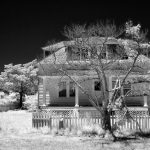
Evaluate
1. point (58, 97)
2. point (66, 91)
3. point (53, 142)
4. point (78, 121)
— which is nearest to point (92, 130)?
point (78, 121)

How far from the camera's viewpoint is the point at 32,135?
13344mm

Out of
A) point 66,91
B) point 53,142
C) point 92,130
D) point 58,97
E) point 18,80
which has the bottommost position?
point 53,142

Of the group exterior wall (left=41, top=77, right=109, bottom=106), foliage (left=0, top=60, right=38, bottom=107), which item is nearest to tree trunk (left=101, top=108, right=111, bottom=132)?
exterior wall (left=41, top=77, right=109, bottom=106)

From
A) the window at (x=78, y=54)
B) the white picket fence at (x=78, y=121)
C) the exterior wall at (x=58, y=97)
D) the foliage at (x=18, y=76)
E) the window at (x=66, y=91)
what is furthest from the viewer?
the foliage at (x=18, y=76)

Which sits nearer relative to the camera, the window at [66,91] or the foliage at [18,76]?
the window at [66,91]

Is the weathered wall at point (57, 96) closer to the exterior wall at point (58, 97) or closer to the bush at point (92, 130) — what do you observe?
the exterior wall at point (58, 97)

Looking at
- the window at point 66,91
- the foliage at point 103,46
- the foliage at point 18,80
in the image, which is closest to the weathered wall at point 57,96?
the window at point 66,91

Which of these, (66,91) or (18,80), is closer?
(66,91)

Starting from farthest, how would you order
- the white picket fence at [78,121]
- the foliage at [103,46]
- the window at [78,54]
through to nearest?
the window at [78,54]
the white picket fence at [78,121]
the foliage at [103,46]

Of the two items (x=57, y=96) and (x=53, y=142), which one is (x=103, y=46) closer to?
(x=53, y=142)

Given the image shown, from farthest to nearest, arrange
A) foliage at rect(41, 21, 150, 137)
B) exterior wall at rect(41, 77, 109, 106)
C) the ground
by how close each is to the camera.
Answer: exterior wall at rect(41, 77, 109, 106) < foliage at rect(41, 21, 150, 137) < the ground

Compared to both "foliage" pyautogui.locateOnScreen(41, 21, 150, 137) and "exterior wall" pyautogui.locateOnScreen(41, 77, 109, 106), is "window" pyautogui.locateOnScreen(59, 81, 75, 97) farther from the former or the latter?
"foliage" pyautogui.locateOnScreen(41, 21, 150, 137)

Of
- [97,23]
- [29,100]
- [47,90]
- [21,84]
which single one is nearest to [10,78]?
[21,84]

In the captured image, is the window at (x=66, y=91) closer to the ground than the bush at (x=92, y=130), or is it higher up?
higher up
